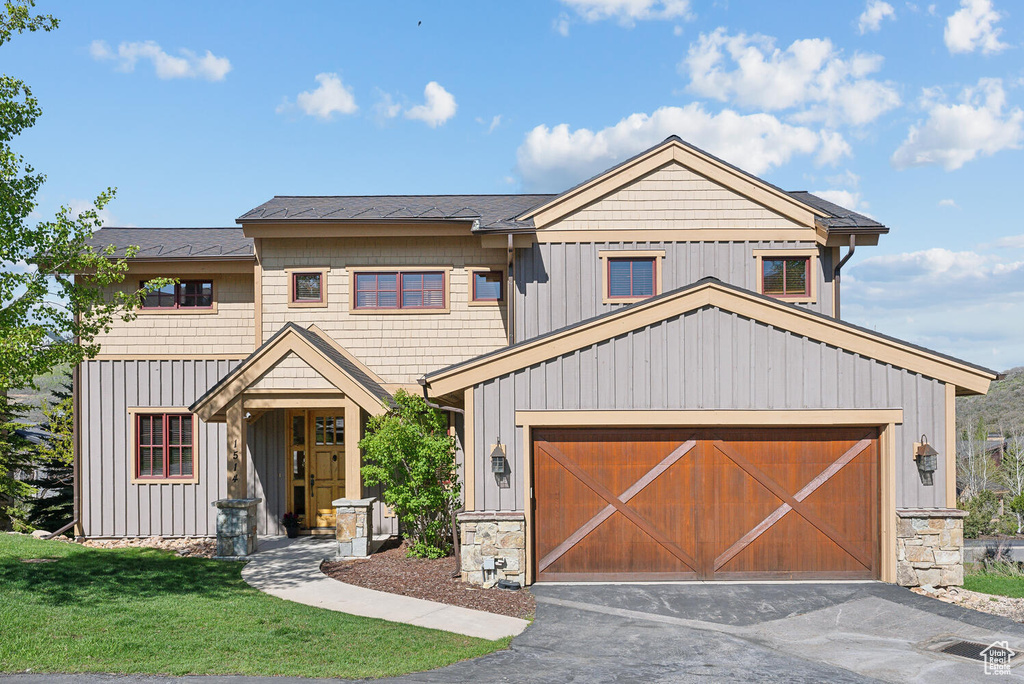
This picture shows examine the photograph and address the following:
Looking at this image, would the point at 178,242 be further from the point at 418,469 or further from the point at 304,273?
the point at 418,469

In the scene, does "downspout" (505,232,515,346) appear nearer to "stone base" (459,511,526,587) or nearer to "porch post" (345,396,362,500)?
"porch post" (345,396,362,500)

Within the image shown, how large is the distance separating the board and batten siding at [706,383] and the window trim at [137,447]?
7.82m

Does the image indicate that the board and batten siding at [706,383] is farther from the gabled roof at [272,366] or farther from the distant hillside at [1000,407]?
the distant hillside at [1000,407]

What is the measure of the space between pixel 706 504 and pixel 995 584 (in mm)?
5232

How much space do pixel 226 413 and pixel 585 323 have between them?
6953 mm

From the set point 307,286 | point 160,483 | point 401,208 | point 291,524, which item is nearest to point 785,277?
point 401,208

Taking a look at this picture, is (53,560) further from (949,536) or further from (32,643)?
(949,536)

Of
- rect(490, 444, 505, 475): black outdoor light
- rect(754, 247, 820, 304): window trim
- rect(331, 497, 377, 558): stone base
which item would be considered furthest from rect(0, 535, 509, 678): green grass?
rect(754, 247, 820, 304): window trim

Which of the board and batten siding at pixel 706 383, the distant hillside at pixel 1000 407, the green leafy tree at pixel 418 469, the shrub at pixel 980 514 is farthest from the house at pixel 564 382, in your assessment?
the distant hillside at pixel 1000 407

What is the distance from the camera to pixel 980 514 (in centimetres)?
2084

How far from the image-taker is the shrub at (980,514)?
19781 millimetres

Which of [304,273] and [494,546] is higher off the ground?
[304,273]

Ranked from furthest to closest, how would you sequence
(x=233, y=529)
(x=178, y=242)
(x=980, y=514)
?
(x=980, y=514) → (x=178, y=242) → (x=233, y=529)

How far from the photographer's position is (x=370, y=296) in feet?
48.9
